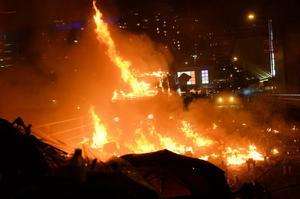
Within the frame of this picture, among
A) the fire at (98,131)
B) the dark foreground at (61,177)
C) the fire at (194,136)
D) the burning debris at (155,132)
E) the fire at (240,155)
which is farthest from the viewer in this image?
the fire at (194,136)

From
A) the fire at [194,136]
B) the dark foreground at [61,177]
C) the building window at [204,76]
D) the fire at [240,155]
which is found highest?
the building window at [204,76]

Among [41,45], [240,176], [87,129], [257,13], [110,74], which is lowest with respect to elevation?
[240,176]

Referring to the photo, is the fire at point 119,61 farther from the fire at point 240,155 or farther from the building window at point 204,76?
the building window at point 204,76

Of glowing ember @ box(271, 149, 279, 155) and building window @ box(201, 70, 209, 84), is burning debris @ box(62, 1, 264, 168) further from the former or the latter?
building window @ box(201, 70, 209, 84)

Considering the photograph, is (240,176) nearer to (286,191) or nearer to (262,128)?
(286,191)

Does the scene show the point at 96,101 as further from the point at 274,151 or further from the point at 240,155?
the point at 274,151

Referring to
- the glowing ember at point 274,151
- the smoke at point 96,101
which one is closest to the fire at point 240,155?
the glowing ember at point 274,151

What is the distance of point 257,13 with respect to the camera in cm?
2567

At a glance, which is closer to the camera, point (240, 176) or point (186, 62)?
point (240, 176)

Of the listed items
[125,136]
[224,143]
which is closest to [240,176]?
[224,143]

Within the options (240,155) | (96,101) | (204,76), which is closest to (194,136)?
(240,155)

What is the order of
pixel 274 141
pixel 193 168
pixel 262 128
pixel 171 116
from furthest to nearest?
pixel 171 116, pixel 262 128, pixel 274 141, pixel 193 168

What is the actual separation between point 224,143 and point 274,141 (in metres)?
2.07

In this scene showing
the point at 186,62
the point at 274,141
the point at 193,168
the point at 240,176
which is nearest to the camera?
the point at 193,168
